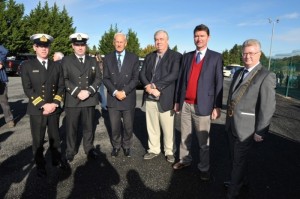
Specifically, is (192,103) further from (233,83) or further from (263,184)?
(263,184)

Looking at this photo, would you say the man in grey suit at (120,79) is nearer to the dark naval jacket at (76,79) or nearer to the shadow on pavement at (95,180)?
the dark naval jacket at (76,79)

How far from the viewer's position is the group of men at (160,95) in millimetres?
3127

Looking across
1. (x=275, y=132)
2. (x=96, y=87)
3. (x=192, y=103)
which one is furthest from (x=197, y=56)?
(x=275, y=132)

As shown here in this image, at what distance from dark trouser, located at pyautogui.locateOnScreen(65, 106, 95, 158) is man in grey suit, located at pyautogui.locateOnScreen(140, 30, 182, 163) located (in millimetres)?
1064

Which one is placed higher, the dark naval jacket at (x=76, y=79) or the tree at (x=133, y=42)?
the tree at (x=133, y=42)

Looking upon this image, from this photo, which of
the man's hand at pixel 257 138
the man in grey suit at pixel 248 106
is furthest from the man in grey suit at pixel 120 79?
the man's hand at pixel 257 138

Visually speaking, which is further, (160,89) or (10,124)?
(10,124)

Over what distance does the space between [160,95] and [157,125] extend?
633 millimetres

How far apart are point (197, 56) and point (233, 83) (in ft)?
2.73

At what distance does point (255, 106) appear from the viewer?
3.09 m

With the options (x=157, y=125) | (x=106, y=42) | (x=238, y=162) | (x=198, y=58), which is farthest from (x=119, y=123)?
(x=106, y=42)

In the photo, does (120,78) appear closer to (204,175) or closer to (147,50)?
(204,175)

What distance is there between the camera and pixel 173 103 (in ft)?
14.7

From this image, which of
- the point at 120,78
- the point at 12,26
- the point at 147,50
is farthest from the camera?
the point at 147,50
